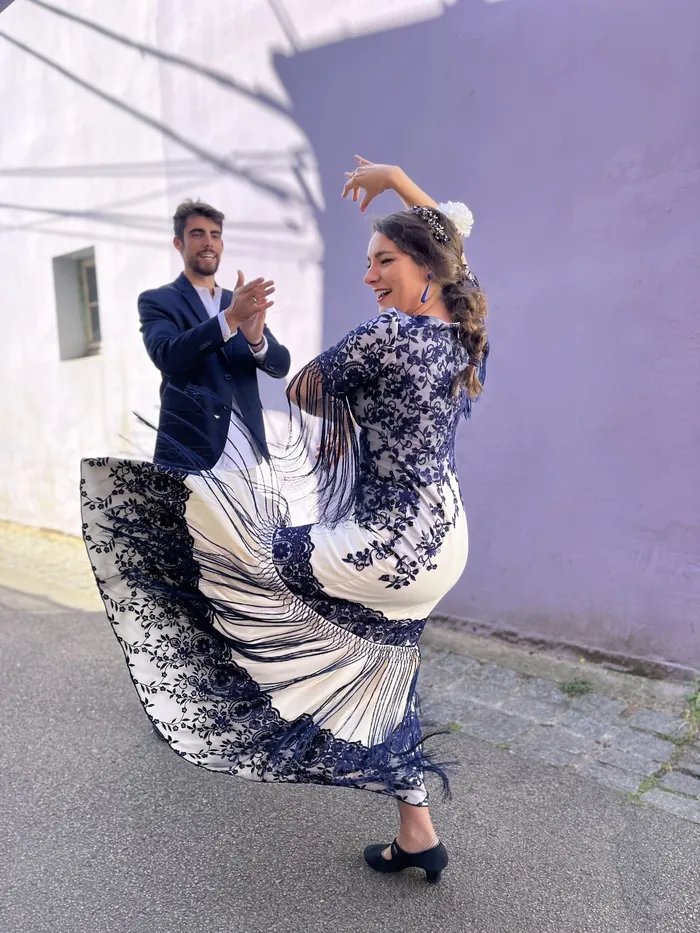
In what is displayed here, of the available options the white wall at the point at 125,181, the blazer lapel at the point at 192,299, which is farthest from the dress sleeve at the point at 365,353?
the white wall at the point at 125,181

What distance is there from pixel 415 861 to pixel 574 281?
259 cm

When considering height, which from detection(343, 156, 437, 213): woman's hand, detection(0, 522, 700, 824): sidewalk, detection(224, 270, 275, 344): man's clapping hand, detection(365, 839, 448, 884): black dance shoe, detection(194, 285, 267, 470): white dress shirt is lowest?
detection(0, 522, 700, 824): sidewalk

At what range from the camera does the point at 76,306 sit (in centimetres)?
665

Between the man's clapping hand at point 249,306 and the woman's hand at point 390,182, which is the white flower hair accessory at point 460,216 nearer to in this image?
the woman's hand at point 390,182

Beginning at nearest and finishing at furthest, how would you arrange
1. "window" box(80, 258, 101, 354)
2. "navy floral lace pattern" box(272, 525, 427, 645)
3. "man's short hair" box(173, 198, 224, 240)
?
1. "navy floral lace pattern" box(272, 525, 427, 645)
2. "man's short hair" box(173, 198, 224, 240)
3. "window" box(80, 258, 101, 354)

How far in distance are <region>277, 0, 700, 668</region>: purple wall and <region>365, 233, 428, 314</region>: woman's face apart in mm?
1736

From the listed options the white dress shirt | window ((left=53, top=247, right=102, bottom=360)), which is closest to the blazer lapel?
the white dress shirt

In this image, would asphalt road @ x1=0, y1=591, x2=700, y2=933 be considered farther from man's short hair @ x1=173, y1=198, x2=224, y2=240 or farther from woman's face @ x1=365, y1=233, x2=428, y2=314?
man's short hair @ x1=173, y1=198, x2=224, y2=240

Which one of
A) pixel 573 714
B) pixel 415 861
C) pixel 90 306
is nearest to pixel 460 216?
pixel 415 861

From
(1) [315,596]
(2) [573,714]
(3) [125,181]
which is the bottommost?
(2) [573,714]

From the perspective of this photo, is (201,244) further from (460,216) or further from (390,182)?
(460,216)

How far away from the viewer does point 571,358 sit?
11.5 ft

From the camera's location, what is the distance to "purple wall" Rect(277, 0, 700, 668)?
3201 millimetres

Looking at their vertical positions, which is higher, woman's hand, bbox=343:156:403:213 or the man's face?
woman's hand, bbox=343:156:403:213
